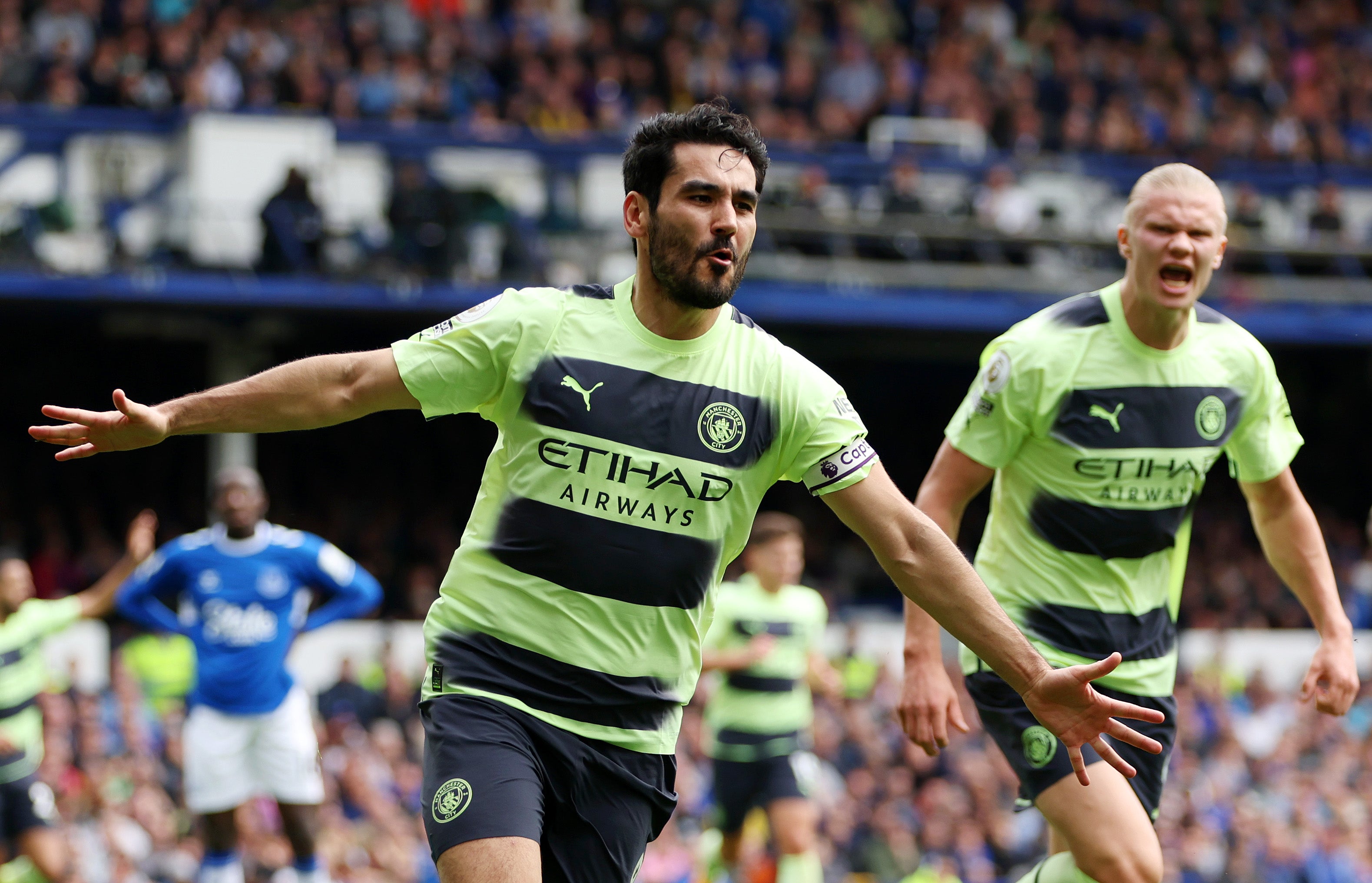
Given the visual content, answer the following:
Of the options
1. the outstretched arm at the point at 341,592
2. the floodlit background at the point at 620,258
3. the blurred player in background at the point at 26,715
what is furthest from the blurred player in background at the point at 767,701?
the blurred player in background at the point at 26,715

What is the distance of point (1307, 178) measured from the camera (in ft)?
75.8

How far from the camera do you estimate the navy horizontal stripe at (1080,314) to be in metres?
5.88

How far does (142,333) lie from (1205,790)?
43.5 ft

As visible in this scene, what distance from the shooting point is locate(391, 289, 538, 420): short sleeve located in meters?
4.40

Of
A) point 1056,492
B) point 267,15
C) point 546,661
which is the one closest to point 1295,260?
point 267,15

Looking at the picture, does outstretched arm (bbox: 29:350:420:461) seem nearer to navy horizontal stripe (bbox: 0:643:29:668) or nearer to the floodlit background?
A: navy horizontal stripe (bbox: 0:643:29:668)

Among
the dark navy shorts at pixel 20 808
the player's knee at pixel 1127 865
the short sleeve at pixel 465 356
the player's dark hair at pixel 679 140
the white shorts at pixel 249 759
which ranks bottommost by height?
the dark navy shorts at pixel 20 808

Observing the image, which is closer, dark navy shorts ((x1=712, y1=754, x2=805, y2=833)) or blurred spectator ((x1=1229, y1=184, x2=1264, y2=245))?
dark navy shorts ((x1=712, y1=754, x2=805, y2=833))

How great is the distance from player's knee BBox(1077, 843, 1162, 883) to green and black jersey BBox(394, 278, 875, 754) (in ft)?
5.62

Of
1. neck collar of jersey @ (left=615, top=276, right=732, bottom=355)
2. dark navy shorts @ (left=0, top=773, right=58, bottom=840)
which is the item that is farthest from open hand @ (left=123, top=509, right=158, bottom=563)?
neck collar of jersey @ (left=615, top=276, right=732, bottom=355)

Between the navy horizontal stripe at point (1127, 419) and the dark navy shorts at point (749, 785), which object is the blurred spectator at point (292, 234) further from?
the navy horizontal stripe at point (1127, 419)

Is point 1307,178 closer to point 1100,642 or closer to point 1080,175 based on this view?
point 1080,175

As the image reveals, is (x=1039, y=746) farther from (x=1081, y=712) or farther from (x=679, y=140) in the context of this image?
(x=679, y=140)

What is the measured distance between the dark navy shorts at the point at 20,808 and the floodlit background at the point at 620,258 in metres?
3.30
